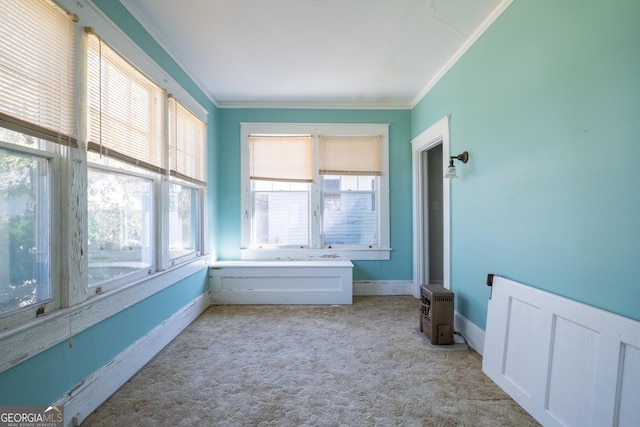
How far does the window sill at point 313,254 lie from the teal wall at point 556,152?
157 cm

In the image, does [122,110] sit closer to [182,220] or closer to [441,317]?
[182,220]

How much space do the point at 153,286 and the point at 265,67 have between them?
2.46 meters

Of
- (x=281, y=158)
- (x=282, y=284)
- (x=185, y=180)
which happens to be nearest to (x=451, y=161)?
(x=281, y=158)

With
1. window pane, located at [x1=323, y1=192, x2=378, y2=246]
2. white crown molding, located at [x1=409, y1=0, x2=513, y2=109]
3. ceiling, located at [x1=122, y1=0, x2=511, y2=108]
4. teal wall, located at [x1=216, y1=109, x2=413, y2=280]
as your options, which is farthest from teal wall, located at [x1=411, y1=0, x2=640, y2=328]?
window pane, located at [x1=323, y1=192, x2=378, y2=246]

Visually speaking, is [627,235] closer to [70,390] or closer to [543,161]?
[543,161]

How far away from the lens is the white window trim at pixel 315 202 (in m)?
4.05

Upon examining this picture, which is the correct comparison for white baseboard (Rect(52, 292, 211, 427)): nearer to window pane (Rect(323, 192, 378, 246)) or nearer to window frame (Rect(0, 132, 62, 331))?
window frame (Rect(0, 132, 62, 331))

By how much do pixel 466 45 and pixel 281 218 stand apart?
3004 mm

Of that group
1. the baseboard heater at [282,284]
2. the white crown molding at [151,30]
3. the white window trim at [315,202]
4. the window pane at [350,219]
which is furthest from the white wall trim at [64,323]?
the window pane at [350,219]

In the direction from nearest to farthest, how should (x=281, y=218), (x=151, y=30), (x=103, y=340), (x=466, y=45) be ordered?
(x=103, y=340), (x=151, y=30), (x=466, y=45), (x=281, y=218)

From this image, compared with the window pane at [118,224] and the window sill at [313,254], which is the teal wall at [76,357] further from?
the window sill at [313,254]

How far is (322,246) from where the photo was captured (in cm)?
411

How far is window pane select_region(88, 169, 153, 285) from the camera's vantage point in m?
1.83

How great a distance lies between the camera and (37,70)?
54.8 inches
